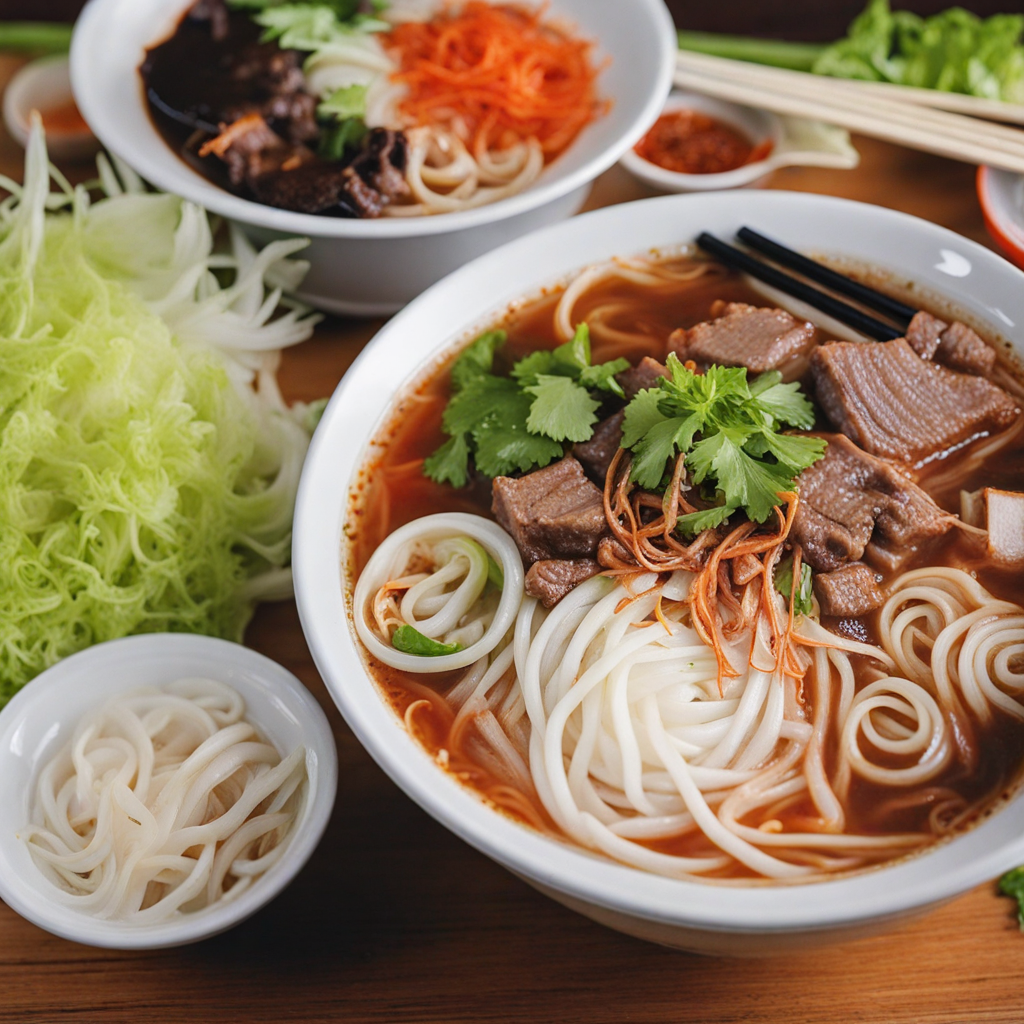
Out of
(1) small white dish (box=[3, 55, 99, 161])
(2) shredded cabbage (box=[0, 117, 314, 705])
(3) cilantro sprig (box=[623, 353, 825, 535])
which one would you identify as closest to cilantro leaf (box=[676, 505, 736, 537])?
(3) cilantro sprig (box=[623, 353, 825, 535])

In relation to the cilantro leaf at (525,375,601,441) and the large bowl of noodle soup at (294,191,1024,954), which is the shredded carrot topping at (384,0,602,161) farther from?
the cilantro leaf at (525,375,601,441)

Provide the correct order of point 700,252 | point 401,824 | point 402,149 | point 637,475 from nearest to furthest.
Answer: point 637,475, point 401,824, point 700,252, point 402,149

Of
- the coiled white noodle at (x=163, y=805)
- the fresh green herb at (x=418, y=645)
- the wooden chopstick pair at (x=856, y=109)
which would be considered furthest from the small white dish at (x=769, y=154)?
the coiled white noodle at (x=163, y=805)

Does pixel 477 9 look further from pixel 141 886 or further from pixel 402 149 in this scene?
pixel 141 886

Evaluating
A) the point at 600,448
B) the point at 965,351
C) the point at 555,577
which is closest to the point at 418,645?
the point at 555,577

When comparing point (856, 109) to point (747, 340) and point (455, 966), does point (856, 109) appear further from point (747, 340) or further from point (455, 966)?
point (455, 966)

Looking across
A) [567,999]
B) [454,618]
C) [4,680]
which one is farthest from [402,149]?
[567,999]
